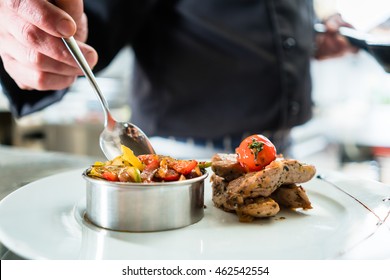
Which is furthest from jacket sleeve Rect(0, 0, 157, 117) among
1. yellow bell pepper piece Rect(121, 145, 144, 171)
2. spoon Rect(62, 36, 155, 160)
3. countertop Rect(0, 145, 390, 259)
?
yellow bell pepper piece Rect(121, 145, 144, 171)

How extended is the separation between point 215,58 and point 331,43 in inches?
30.3

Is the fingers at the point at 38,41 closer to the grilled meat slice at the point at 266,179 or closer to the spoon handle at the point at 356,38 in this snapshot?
the grilled meat slice at the point at 266,179

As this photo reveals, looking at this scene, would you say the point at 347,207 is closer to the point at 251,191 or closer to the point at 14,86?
the point at 251,191

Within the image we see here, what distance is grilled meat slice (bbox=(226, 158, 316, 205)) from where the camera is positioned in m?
1.18

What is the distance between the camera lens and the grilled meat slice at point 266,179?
1.18 meters

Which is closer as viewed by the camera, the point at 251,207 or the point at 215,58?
the point at 251,207

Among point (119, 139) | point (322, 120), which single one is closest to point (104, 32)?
point (119, 139)

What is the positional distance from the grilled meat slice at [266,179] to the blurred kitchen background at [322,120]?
11.1 feet

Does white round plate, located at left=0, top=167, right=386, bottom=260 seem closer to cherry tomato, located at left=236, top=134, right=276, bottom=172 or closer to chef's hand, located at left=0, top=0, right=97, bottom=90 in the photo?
cherry tomato, located at left=236, top=134, right=276, bottom=172

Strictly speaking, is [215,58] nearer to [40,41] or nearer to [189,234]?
[40,41]

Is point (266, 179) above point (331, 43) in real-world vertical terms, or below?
below

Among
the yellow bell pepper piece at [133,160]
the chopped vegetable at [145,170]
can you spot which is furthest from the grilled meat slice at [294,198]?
the yellow bell pepper piece at [133,160]

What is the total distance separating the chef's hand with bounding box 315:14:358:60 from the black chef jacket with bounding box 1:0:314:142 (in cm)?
23

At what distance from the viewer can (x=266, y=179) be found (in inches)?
46.4
